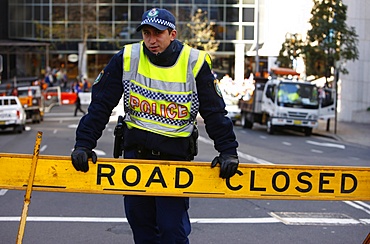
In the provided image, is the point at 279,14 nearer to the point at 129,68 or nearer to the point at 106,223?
the point at 106,223

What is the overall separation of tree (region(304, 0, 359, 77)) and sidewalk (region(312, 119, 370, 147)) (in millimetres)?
2698

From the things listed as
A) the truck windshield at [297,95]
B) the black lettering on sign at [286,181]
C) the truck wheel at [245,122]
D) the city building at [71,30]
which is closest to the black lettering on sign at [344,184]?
the black lettering on sign at [286,181]

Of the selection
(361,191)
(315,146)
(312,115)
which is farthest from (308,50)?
(361,191)

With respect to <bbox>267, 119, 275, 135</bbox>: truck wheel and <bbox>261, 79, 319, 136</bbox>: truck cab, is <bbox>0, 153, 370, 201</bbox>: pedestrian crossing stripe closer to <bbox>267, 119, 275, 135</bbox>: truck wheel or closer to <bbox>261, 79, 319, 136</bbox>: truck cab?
<bbox>261, 79, 319, 136</bbox>: truck cab

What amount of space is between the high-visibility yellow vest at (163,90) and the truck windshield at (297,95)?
26.4 meters

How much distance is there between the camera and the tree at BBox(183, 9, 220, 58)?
4462 centimetres

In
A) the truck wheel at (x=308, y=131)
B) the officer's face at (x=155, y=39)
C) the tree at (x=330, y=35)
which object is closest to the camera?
the officer's face at (x=155, y=39)

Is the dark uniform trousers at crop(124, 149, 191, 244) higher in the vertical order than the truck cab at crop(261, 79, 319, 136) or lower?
higher

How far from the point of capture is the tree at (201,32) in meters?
44.6

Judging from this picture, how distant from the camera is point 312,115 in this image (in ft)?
101

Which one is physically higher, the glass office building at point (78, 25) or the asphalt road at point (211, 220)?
the glass office building at point (78, 25)

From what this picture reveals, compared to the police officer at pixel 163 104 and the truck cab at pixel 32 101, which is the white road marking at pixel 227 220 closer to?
the police officer at pixel 163 104

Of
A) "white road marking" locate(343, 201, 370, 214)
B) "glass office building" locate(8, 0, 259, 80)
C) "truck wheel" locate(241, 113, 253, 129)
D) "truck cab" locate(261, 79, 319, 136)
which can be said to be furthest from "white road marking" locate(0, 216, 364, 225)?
"glass office building" locate(8, 0, 259, 80)

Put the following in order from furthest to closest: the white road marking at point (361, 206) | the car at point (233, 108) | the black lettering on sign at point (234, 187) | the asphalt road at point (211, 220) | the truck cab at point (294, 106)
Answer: the car at point (233, 108), the truck cab at point (294, 106), the white road marking at point (361, 206), the asphalt road at point (211, 220), the black lettering on sign at point (234, 187)
